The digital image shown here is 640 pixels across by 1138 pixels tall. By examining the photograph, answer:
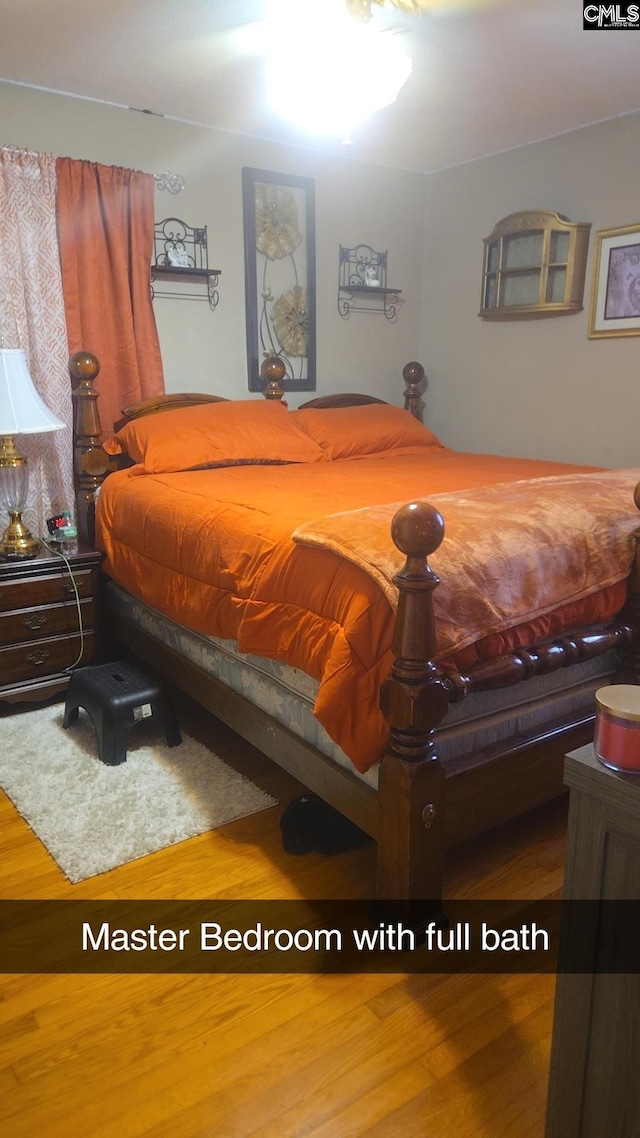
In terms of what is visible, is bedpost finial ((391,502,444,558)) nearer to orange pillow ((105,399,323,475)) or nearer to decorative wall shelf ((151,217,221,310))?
orange pillow ((105,399,323,475))

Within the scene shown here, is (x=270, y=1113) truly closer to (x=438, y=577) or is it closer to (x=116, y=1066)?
(x=116, y=1066)

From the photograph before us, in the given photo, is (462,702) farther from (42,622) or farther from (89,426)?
(89,426)

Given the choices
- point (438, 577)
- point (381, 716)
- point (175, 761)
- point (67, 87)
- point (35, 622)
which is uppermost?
point (67, 87)

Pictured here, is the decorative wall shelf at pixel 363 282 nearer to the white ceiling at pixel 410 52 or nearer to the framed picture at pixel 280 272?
the framed picture at pixel 280 272

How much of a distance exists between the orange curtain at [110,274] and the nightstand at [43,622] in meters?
0.81

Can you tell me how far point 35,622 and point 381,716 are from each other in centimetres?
163

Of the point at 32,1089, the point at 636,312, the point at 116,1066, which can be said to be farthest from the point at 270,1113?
the point at 636,312

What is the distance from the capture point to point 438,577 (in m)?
1.49

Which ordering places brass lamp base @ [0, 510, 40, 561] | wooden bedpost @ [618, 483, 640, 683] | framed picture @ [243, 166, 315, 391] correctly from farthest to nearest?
framed picture @ [243, 166, 315, 391] → brass lamp base @ [0, 510, 40, 561] → wooden bedpost @ [618, 483, 640, 683]

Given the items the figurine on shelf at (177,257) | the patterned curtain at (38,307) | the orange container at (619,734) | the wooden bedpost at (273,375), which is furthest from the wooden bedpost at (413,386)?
the orange container at (619,734)

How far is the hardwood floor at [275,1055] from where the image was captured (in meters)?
1.23

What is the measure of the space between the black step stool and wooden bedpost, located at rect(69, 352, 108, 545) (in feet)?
2.48

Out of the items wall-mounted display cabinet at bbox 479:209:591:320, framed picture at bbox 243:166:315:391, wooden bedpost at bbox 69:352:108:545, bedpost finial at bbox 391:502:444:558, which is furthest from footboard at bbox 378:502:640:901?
framed picture at bbox 243:166:315:391

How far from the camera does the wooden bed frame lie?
1426 mm
